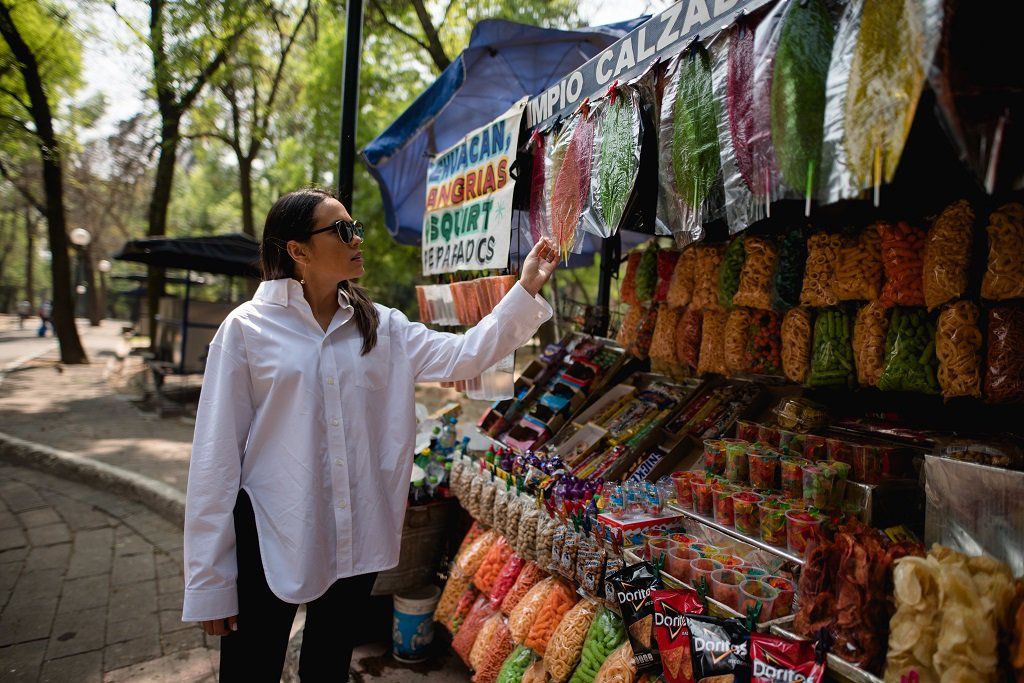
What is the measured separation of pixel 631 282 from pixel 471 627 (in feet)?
6.53

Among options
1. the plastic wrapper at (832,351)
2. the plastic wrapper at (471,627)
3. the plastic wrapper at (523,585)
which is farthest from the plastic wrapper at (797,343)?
the plastic wrapper at (471,627)

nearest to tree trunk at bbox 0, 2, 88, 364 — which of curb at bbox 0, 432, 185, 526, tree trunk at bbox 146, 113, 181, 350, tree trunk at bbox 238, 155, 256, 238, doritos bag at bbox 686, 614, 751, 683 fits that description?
tree trunk at bbox 146, 113, 181, 350

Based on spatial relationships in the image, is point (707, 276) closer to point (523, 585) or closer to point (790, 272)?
point (790, 272)

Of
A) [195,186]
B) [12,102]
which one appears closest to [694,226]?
[12,102]

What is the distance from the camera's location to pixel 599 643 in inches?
86.1

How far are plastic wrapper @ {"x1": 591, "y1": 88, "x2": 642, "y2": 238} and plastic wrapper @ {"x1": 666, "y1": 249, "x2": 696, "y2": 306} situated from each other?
76 cm

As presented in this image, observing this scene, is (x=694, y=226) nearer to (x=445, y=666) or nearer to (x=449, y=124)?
(x=445, y=666)

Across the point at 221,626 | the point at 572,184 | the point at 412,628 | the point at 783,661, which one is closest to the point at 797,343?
→ the point at 572,184

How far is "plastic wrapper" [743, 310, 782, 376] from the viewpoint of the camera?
240 cm

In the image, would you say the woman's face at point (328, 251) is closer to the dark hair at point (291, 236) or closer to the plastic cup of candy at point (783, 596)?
the dark hair at point (291, 236)

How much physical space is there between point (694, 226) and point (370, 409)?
1.25m

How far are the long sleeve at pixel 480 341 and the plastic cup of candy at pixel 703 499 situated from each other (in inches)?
33.2

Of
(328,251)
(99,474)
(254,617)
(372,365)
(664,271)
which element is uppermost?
(664,271)

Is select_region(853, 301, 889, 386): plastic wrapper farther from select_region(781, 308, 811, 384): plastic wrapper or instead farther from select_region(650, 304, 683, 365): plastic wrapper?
select_region(650, 304, 683, 365): plastic wrapper
